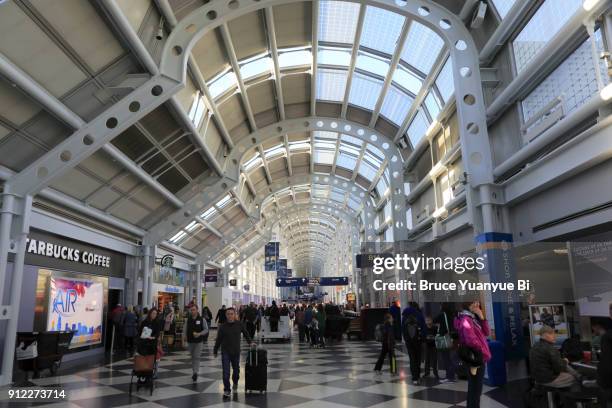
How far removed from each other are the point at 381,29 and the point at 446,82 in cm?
281

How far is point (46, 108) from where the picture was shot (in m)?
9.57

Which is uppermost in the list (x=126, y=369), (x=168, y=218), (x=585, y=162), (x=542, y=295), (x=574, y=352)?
(x=168, y=218)

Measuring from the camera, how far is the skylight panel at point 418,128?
1786 centimetres

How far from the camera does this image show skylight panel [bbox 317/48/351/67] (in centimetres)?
1631

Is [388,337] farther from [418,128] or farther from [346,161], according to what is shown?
[346,161]

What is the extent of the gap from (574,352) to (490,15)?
853 centimetres

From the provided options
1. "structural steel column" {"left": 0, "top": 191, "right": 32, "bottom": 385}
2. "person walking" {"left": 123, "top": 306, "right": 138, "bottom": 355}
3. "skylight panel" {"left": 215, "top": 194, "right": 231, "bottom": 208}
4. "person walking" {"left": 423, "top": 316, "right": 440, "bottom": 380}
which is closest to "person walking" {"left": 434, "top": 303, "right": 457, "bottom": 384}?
"person walking" {"left": 423, "top": 316, "right": 440, "bottom": 380}

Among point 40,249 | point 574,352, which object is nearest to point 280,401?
point 574,352

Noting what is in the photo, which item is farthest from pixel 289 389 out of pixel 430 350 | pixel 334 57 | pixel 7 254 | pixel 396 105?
pixel 396 105

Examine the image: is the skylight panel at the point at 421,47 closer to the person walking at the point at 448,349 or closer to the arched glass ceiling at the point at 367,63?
the arched glass ceiling at the point at 367,63

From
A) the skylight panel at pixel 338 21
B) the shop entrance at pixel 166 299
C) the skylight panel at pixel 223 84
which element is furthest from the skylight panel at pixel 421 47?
the shop entrance at pixel 166 299

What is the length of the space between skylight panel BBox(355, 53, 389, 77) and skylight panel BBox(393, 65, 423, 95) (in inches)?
18.8

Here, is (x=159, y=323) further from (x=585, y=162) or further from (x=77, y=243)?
(x=585, y=162)

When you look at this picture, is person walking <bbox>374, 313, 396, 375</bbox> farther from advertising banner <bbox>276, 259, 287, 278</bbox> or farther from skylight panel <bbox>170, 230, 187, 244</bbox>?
advertising banner <bbox>276, 259, 287, 278</bbox>
